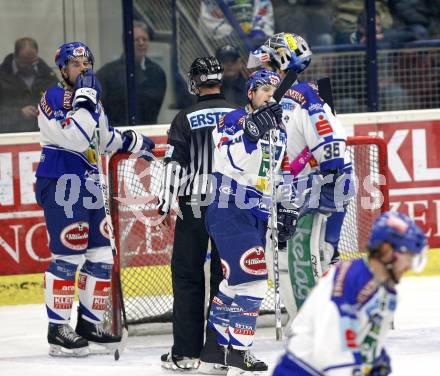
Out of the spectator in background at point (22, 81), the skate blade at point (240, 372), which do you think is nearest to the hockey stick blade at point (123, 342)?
the skate blade at point (240, 372)

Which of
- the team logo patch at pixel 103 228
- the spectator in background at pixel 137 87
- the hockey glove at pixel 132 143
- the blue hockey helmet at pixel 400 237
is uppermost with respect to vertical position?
the spectator in background at pixel 137 87

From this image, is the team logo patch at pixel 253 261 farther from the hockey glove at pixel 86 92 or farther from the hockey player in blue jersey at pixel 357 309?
the hockey player in blue jersey at pixel 357 309

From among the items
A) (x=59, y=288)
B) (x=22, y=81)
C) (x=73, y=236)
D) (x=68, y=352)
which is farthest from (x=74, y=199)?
(x=22, y=81)

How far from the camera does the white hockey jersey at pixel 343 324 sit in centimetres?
390

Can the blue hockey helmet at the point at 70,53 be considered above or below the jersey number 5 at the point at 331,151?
above

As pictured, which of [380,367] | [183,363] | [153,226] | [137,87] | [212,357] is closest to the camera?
[380,367]

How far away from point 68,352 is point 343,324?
304 cm

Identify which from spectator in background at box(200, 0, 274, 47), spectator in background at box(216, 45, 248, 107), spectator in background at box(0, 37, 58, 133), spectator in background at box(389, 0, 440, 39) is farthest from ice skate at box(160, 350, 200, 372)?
spectator in background at box(389, 0, 440, 39)

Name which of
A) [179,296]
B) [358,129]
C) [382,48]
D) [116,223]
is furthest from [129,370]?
[382,48]

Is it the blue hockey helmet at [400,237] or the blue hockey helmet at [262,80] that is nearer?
the blue hockey helmet at [400,237]

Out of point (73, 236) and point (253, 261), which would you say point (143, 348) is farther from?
point (253, 261)

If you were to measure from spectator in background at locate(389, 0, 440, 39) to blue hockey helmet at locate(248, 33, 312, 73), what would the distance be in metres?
2.87

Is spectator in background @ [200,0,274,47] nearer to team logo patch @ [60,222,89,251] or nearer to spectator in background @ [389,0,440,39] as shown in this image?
spectator in background @ [389,0,440,39]

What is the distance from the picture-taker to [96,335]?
269 inches
